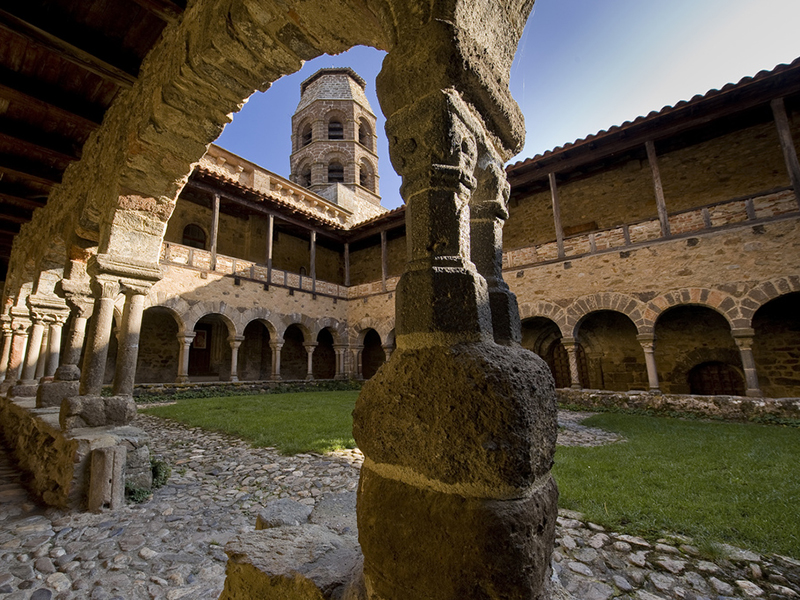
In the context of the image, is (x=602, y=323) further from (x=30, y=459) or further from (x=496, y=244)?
(x=30, y=459)

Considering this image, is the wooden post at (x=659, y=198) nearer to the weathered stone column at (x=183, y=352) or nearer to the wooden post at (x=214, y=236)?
the wooden post at (x=214, y=236)

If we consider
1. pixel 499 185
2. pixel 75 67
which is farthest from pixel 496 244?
pixel 75 67

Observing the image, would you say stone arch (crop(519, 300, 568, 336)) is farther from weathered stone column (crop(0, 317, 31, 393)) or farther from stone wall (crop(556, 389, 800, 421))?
weathered stone column (crop(0, 317, 31, 393))

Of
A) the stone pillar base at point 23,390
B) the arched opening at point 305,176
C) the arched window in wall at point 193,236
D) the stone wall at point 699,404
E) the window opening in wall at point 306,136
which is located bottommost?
the stone wall at point 699,404

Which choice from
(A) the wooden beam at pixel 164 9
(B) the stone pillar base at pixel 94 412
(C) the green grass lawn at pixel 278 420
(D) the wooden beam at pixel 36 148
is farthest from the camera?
(C) the green grass lawn at pixel 278 420

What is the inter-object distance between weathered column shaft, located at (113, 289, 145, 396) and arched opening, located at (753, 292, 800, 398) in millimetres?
11485

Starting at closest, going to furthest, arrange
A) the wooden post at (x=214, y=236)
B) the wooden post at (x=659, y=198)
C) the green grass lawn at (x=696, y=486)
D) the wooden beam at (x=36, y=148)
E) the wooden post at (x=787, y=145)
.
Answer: the green grass lawn at (x=696, y=486)
the wooden beam at (x=36, y=148)
the wooden post at (x=787, y=145)
the wooden post at (x=659, y=198)
the wooden post at (x=214, y=236)

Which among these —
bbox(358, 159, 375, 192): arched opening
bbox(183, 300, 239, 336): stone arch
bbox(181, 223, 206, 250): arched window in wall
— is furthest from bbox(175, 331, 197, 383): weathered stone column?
bbox(358, 159, 375, 192): arched opening

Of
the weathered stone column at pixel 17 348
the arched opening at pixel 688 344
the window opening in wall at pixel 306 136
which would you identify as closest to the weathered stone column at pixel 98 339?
the weathered stone column at pixel 17 348

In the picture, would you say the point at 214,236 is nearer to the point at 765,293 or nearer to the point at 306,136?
the point at 765,293

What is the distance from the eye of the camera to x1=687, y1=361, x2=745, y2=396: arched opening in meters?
9.09

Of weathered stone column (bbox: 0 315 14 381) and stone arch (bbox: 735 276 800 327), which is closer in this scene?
stone arch (bbox: 735 276 800 327)

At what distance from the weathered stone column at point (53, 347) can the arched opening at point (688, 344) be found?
1262 centimetres

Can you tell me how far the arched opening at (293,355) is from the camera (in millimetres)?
16016
